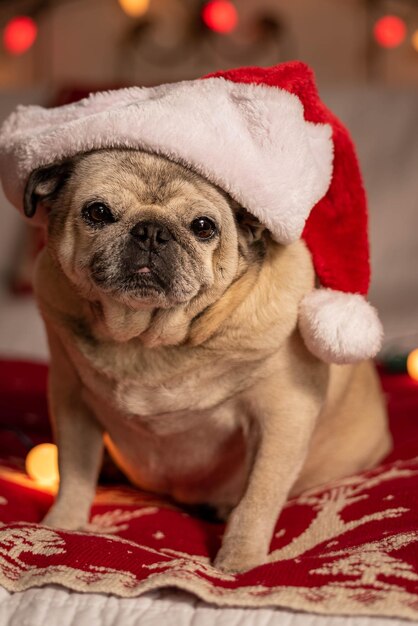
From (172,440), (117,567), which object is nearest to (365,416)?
(172,440)

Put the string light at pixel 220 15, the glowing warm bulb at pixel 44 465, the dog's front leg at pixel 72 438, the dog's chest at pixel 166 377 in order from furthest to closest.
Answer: the string light at pixel 220 15 → the glowing warm bulb at pixel 44 465 → the dog's front leg at pixel 72 438 → the dog's chest at pixel 166 377

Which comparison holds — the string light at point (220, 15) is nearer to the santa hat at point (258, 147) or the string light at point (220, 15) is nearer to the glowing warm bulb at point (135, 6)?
the glowing warm bulb at point (135, 6)

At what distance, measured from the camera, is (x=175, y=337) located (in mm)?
1272

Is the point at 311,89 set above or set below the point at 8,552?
above

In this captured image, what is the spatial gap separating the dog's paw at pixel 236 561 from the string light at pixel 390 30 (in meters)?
2.73

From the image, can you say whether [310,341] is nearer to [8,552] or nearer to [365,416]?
[365,416]

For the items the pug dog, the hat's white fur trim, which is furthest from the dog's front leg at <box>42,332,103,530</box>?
the hat's white fur trim

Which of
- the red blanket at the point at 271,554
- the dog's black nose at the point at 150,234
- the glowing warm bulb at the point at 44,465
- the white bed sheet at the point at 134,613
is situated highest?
the dog's black nose at the point at 150,234

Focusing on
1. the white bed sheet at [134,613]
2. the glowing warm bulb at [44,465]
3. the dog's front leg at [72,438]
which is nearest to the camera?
the white bed sheet at [134,613]

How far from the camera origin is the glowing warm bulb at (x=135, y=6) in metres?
3.40

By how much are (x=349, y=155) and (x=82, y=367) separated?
53 cm

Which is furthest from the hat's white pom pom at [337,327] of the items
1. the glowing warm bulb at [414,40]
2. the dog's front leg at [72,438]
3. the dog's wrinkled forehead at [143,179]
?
the glowing warm bulb at [414,40]

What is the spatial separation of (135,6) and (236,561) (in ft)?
8.94

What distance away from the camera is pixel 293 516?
1386 millimetres
